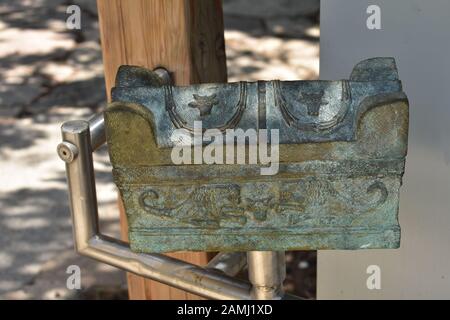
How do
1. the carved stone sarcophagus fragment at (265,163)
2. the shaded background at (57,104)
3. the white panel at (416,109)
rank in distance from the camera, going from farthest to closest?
the shaded background at (57,104), the white panel at (416,109), the carved stone sarcophagus fragment at (265,163)

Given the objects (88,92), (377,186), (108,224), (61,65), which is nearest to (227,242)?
(377,186)

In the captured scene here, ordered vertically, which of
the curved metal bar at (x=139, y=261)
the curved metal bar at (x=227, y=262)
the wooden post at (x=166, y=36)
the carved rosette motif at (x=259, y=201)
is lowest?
the curved metal bar at (x=227, y=262)

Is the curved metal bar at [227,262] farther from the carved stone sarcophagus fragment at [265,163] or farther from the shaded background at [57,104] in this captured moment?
the shaded background at [57,104]

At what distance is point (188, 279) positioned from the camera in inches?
54.9

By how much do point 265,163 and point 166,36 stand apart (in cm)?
43

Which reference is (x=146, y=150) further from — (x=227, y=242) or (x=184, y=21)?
(x=184, y=21)

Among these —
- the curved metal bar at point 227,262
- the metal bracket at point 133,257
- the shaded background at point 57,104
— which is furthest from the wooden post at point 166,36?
the shaded background at point 57,104

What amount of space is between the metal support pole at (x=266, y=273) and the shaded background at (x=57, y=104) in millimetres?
1218

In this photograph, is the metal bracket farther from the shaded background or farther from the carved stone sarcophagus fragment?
the shaded background

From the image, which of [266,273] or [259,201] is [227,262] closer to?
[266,273]

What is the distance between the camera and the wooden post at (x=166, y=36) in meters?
1.40

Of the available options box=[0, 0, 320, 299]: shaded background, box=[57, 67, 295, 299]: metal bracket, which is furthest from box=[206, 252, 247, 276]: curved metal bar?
box=[0, 0, 320, 299]: shaded background

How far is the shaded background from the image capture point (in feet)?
8.89

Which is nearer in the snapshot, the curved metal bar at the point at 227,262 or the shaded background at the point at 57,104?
the curved metal bar at the point at 227,262
